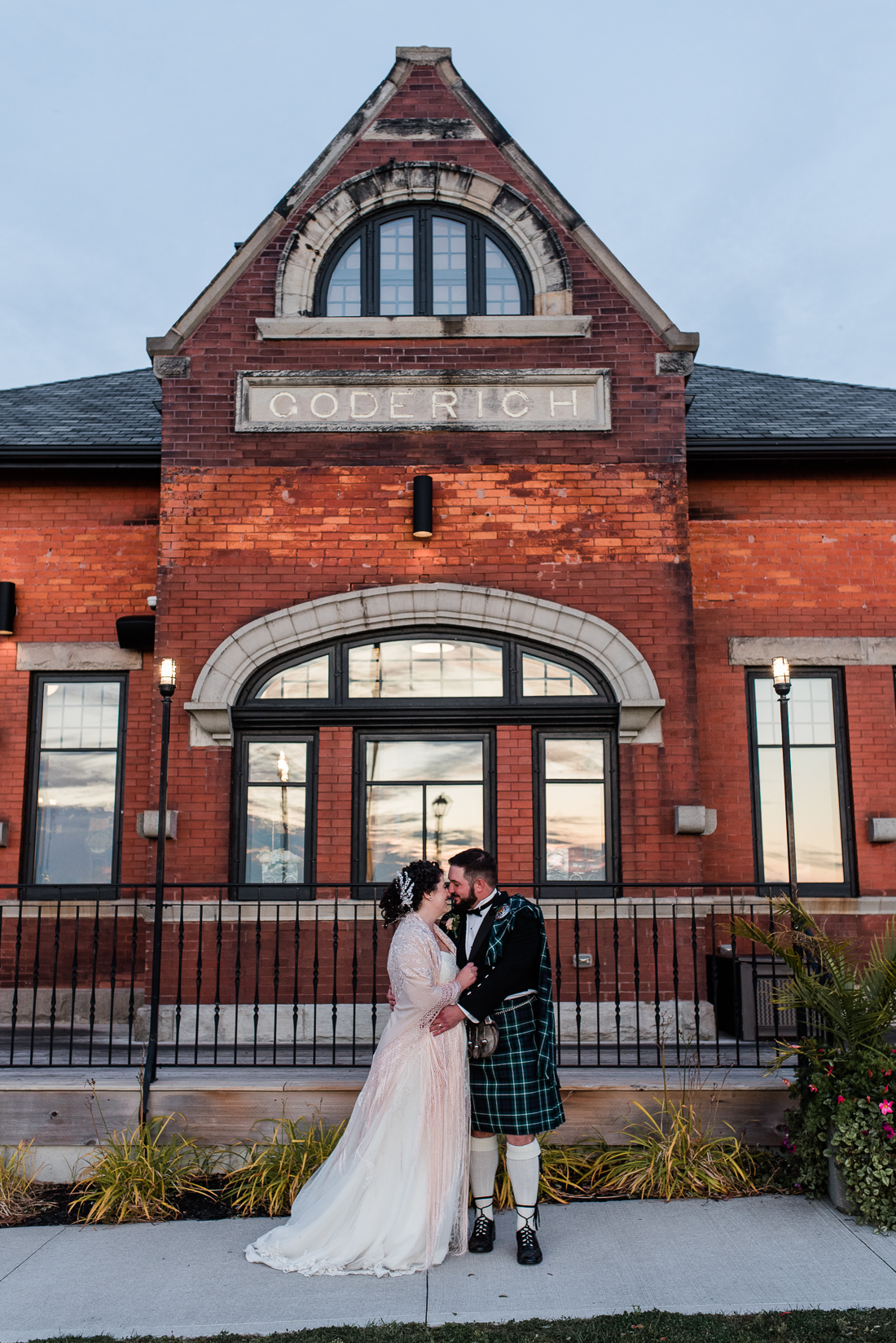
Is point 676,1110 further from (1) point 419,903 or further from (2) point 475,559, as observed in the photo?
(2) point 475,559

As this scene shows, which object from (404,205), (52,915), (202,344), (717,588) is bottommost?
(52,915)

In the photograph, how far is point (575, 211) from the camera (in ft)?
30.9

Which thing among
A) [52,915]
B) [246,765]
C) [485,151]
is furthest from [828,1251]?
[485,151]

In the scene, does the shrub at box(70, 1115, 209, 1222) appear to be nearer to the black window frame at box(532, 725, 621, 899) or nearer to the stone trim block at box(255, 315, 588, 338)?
the black window frame at box(532, 725, 621, 899)

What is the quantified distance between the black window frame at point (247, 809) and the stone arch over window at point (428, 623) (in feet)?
0.87

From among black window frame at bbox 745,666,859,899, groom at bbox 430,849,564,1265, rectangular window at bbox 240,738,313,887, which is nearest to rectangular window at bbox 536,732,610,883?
black window frame at bbox 745,666,859,899

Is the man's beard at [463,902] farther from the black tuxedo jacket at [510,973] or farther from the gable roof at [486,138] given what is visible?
the gable roof at [486,138]

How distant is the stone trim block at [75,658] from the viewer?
997cm

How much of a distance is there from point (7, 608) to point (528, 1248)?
7402 mm

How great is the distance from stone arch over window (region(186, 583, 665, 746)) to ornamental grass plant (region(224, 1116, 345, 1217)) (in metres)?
3.38

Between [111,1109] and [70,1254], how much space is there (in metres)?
1.13

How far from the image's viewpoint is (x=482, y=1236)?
529cm

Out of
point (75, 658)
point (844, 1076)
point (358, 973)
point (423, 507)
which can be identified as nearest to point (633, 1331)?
point (844, 1076)

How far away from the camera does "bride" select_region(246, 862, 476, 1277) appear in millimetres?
5086
